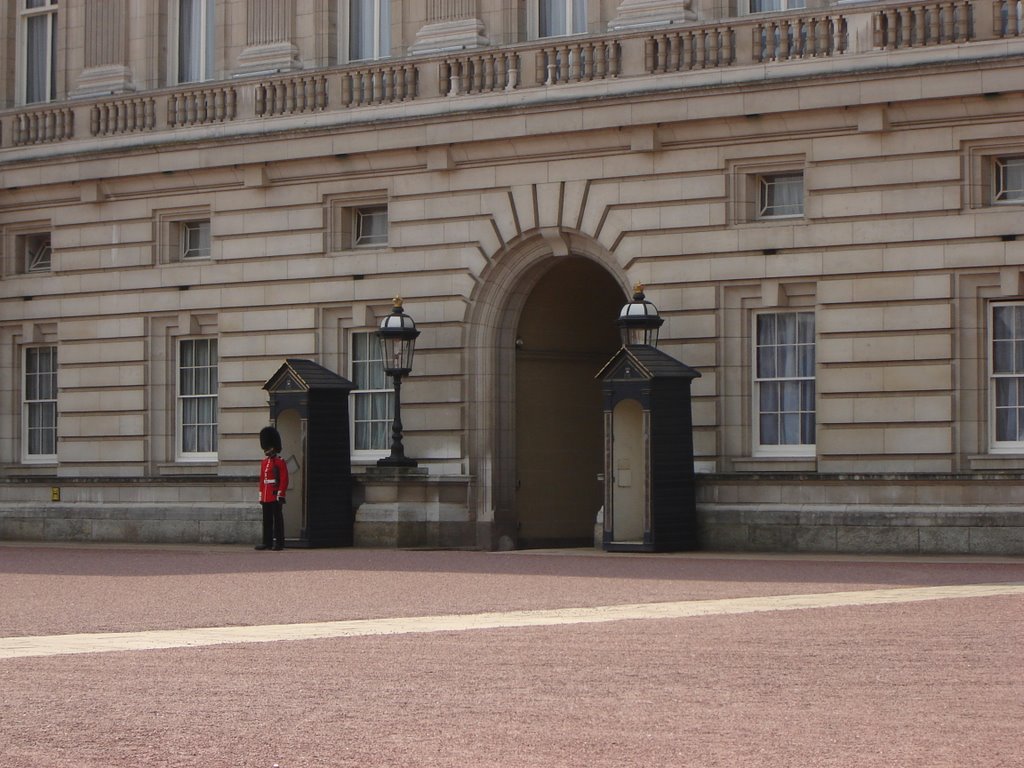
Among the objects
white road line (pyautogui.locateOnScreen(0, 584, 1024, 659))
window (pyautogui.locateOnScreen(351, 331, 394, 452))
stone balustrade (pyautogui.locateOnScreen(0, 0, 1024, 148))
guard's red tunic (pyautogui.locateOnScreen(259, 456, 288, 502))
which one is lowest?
white road line (pyautogui.locateOnScreen(0, 584, 1024, 659))

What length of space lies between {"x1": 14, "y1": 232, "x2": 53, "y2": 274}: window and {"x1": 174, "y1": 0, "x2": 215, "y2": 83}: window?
365cm

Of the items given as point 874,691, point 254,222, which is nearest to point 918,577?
point 874,691

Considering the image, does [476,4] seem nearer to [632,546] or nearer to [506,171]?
[506,171]

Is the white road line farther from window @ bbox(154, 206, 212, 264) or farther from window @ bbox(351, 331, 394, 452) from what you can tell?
window @ bbox(154, 206, 212, 264)

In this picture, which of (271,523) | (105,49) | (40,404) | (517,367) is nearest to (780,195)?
(517,367)

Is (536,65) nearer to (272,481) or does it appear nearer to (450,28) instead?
(450,28)

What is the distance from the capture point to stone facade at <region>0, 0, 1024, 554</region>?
25.3 meters

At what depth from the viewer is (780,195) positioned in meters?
27.0

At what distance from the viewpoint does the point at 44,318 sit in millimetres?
33750

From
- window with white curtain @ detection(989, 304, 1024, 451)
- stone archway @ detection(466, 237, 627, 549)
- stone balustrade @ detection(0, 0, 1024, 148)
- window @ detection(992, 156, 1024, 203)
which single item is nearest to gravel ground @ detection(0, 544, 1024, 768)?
window with white curtain @ detection(989, 304, 1024, 451)

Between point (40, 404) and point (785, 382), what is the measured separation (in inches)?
521

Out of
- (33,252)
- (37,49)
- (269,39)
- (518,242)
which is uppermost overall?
(37,49)

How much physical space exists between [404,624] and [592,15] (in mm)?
14272

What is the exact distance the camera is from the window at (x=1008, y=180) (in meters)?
25.2
